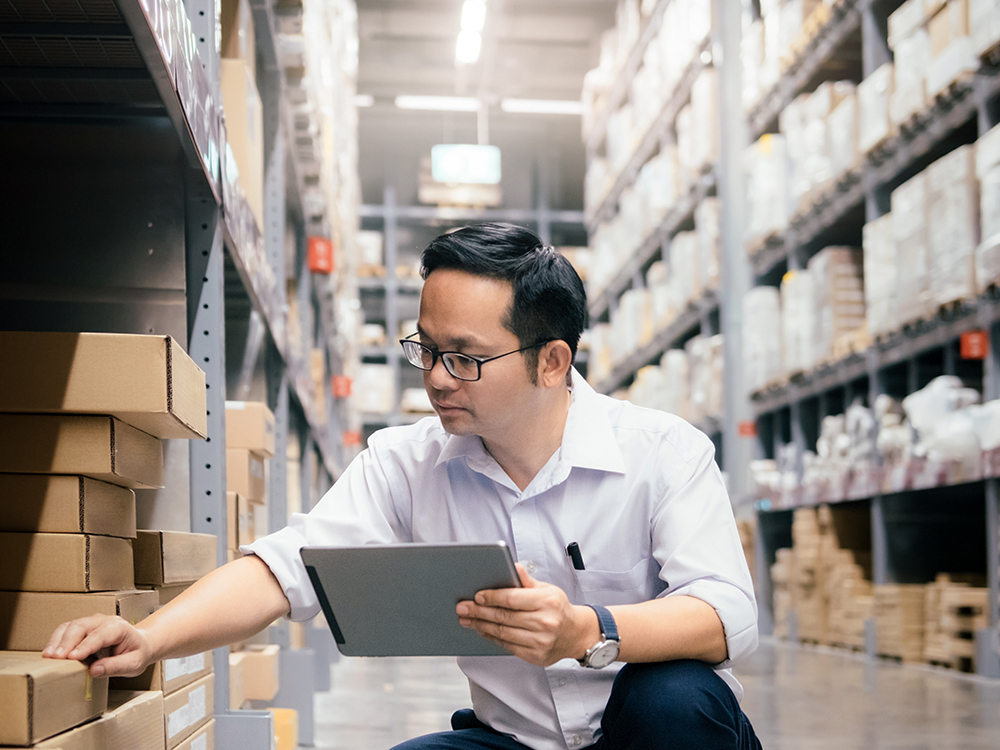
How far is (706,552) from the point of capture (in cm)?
165

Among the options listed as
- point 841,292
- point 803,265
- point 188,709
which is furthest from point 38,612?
point 803,265

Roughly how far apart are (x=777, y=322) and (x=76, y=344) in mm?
6645

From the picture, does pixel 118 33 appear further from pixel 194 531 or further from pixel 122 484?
pixel 194 531

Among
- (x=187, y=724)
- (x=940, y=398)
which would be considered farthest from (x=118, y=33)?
(x=940, y=398)

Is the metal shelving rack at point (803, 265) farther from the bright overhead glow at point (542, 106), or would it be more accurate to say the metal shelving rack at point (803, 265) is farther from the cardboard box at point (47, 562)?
the bright overhead glow at point (542, 106)

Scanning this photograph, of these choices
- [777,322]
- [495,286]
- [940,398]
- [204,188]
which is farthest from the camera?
[777,322]

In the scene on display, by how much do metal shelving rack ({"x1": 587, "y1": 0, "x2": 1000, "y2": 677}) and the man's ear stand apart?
3487 mm

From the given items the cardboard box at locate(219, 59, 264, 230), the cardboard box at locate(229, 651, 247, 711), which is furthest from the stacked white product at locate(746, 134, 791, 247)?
the cardboard box at locate(229, 651, 247, 711)

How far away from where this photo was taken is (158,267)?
2.18 m

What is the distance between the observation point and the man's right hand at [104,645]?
1355 mm

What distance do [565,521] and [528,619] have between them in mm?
420

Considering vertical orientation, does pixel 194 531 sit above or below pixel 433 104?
below

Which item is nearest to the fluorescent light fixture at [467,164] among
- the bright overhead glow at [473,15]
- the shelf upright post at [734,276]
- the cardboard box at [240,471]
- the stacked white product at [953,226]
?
the bright overhead glow at [473,15]

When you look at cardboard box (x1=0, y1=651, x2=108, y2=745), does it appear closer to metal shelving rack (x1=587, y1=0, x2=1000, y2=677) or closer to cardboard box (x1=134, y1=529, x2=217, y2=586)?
cardboard box (x1=134, y1=529, x2=217, y2=586)
